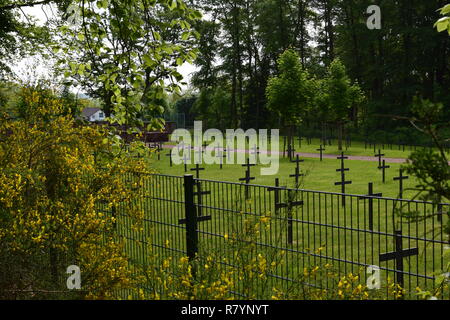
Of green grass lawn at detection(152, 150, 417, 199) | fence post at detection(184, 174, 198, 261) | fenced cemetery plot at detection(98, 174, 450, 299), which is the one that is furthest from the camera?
green grass lawn at detection(152, 150, 417, 199)

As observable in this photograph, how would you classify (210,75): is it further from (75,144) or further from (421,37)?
(75,144)

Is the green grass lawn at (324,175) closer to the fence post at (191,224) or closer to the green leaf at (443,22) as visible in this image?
the fence post at (191,224)

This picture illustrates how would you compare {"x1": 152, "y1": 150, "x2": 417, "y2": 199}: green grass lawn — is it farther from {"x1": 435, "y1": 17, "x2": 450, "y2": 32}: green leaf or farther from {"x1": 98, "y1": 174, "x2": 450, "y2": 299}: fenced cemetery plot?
{"x1": 435, "y1": 17, "x2": 450, "y2": 32}: green leaf

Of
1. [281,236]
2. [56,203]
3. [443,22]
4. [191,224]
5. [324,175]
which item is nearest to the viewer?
[443,22]

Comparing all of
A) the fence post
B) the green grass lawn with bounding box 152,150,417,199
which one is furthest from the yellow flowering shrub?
the green grass lawn with bounding box 152,150,417,199

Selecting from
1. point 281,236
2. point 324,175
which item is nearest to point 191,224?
point 281,236

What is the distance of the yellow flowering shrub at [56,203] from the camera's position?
4.71 metres

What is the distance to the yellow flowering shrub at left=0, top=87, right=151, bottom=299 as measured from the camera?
4715 millimetres

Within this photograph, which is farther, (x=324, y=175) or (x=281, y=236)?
(x=324, y=175)

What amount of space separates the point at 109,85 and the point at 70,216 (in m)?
1.51

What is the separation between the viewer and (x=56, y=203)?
17.2 feet

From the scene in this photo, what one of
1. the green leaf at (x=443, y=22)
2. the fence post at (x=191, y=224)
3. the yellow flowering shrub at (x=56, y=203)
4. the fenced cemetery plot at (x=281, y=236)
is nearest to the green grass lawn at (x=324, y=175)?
the fenced cemetery plot at (x=281, y=236)

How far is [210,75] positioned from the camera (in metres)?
63.1

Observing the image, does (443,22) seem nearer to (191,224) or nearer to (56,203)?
(191,224)
